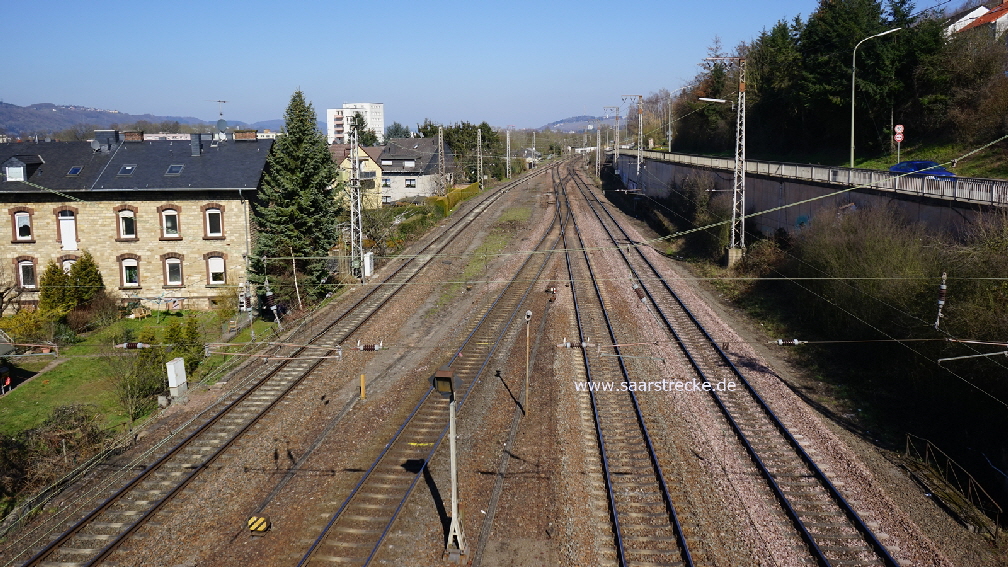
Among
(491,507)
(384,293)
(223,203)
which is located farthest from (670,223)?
(491,507)

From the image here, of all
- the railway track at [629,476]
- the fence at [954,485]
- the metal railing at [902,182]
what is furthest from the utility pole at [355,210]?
the fence at [954,485]

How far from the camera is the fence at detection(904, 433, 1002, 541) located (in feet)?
38.8

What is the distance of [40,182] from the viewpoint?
105 ft

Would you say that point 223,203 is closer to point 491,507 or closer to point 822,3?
point 491,507

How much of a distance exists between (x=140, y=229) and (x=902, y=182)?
98.1 feet

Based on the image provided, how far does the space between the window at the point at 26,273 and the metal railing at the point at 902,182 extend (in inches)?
1310

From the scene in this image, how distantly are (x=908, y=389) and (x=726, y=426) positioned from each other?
4.94 metres

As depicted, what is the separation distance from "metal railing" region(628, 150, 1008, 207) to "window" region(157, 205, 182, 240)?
2663 cm

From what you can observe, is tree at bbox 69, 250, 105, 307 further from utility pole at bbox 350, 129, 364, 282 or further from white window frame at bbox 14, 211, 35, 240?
utility pole at bbox 350, 129, 364, 282

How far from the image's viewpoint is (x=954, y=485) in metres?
13.0

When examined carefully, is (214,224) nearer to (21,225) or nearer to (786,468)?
(21,225)

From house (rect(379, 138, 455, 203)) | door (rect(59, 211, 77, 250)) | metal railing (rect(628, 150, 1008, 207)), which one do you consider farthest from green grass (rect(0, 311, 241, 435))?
house (rect(379, 138, 455, 203))

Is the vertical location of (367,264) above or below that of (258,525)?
above

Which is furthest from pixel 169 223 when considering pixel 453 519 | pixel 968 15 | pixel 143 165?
pixel 968 15
